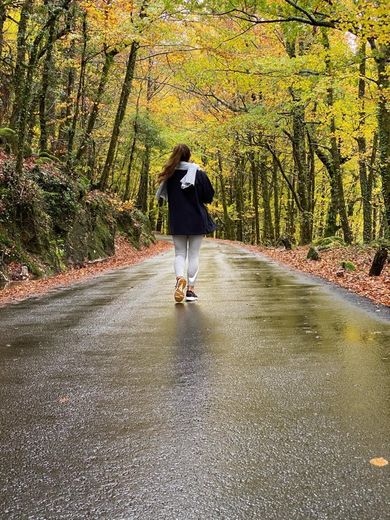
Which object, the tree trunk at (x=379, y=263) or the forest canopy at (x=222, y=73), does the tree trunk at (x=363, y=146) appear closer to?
the forest canopy at (x=222, y=73)

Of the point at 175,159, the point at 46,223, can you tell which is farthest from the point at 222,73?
the point at 175,159

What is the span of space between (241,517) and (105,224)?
2043cm

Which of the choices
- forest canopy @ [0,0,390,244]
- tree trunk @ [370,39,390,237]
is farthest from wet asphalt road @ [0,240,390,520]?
tree trunk @ [370,39,390,237]

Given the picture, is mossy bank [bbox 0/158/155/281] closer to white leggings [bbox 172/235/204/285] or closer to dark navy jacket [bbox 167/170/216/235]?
white leggings [bbox 172/235/204/285]

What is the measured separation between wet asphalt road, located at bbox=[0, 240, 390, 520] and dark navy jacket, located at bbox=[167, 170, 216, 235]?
157 cm

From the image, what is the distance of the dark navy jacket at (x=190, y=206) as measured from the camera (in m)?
6.59

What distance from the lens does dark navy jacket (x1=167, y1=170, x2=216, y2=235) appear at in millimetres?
6594

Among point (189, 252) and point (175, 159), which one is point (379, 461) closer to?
point (189, 252)

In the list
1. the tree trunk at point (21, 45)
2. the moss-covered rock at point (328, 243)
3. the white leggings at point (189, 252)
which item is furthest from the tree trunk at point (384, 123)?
the tree trunk at point (21, 45)

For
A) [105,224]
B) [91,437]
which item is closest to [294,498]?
[91,437]

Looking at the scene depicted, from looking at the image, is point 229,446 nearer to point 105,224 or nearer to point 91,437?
point 91,437

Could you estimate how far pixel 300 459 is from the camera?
85.7 inches

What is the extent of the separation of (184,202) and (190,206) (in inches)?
4.0

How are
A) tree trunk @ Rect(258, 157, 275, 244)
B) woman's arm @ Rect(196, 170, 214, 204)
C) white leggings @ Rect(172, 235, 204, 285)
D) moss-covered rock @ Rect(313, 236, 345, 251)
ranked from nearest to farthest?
woman's arm @ Rect(196, 170, 214, 204), white leggings @ Rect(172, 235, 204, 285), moss-covered rock @ Rect(313, 236, 345, 251), tree trunk @ Rect(258, 157, 275, 244)
